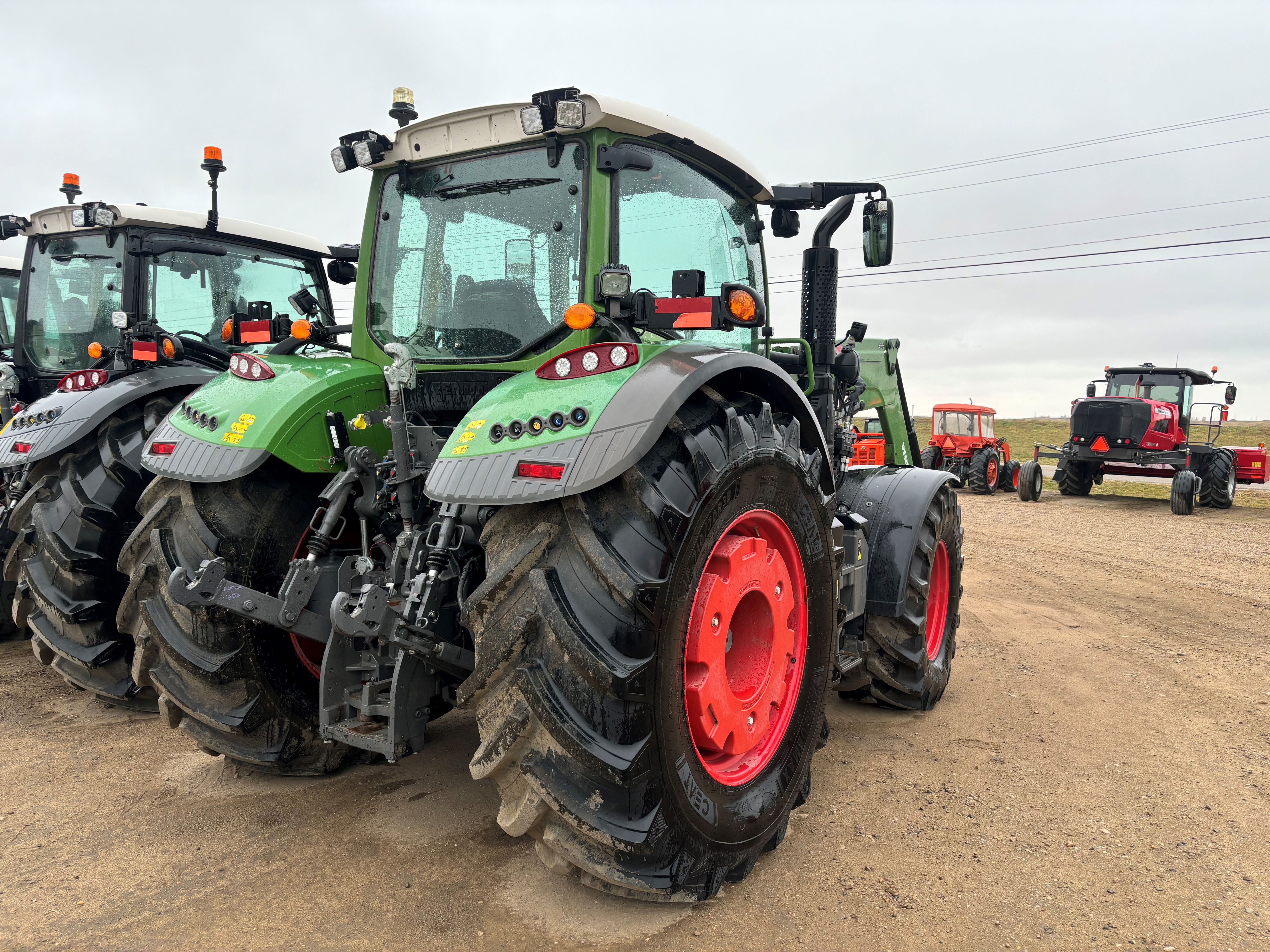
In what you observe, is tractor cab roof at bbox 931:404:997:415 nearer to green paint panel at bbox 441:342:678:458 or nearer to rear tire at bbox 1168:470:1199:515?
rear tire at bbox 1168:470:1199:515

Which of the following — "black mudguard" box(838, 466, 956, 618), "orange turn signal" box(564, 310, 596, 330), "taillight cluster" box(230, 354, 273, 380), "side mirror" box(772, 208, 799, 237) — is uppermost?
"side mirror" box(772, 208, 799, 237)

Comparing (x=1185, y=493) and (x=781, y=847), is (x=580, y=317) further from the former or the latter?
(x=1185, y=493)

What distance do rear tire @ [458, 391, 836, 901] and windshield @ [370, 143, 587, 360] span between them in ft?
2.54

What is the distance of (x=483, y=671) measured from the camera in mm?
2150

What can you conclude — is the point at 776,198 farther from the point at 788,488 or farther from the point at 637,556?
the point at 637,556

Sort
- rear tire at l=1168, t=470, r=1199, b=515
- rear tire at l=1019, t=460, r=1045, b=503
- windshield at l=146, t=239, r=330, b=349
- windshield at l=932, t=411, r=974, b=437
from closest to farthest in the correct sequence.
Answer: windshield at l=146, t=239, r=330, b=349, rear tire at l=1168, t=470, r=1199, b=515, rear tire at l=1019, t=460, r=1045, b=503, windshield at l=932, t=411, r=974, b=437

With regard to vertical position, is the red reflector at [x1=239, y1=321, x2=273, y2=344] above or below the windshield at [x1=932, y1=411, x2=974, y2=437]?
above

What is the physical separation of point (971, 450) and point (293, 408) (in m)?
18.1

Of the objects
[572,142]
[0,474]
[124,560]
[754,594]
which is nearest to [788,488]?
[754,594]

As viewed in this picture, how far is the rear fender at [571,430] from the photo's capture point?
212cm

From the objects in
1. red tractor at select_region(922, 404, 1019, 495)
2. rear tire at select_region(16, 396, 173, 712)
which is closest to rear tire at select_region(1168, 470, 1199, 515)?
red tractor at select_region(922, 404, 1019, 495)

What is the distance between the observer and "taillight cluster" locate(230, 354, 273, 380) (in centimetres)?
309

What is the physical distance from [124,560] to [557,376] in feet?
5.93

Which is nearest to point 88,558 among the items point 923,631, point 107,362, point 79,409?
point 79,409
